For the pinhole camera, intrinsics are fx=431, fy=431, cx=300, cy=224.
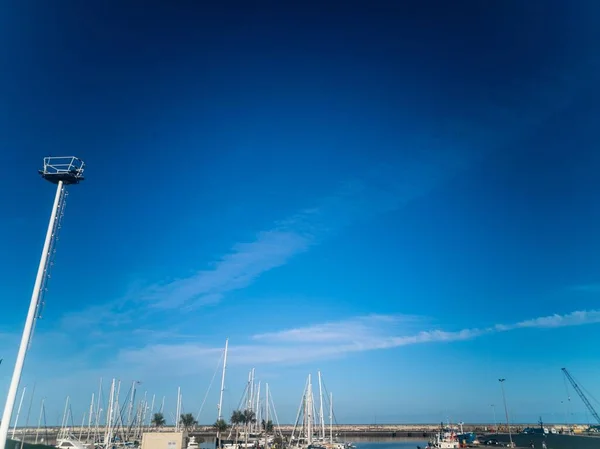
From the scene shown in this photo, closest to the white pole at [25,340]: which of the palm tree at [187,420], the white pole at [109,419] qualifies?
the white pole at [109,419]

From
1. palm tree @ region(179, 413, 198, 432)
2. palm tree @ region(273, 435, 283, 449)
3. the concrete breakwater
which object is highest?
palm tree @ region(179, 413, 198, 432)

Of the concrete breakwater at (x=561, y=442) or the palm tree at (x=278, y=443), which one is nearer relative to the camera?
the palm tree at (x=278, y=443)

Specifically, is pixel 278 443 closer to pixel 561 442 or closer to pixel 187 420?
A: pixel 187 420

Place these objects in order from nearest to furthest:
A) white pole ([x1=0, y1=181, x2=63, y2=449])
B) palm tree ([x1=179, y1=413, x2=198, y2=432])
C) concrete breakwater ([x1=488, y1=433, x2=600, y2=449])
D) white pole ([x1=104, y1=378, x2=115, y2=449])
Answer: white pole ([x1=0, y1=181, x2=63, y2=449]) < white pole ([x1=104, y1=378, x2=115, y2=449]) < concrete breakwater ([x1=488, y1=433, x2=600, y2=449]) < palm tree ([x1=179, y1=413, x2=198, y2=432])

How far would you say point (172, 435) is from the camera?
58.4m

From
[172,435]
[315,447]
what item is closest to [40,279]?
[172,435]

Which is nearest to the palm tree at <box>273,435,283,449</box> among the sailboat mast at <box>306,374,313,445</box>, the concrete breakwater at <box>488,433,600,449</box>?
the sailboat mast at <box>306,374,313,445</box>

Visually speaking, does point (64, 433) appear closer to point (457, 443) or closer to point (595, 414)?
point (457, 443)

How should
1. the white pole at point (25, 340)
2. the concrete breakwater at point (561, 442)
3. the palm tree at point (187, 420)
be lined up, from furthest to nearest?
the palm tree at point (187, 420)
the concrete breakwater at point (561, 442)
the white pole at point (25, 340)

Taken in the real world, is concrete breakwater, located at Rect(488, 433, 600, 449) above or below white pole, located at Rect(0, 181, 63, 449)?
below

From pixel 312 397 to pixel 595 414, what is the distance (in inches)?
5565

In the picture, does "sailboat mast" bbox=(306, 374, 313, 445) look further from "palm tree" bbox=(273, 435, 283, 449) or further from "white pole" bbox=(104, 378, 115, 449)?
"white pole" bbox=(104, 378, 115, 449)

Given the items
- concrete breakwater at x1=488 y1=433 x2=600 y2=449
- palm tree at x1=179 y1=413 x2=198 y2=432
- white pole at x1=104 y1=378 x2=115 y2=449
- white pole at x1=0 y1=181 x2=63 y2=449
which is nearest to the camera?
white pole at x1=0 y1=181 x2=63 y2=449

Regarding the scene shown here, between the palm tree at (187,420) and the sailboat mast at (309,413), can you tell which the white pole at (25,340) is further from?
the palm tree at (187,420)
